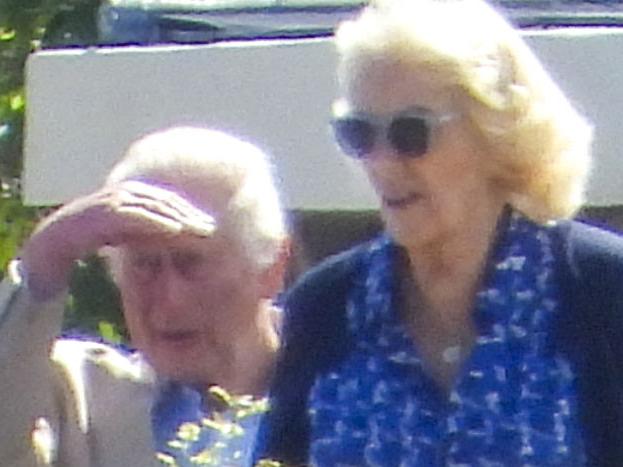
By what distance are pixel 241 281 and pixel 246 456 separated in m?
0.37

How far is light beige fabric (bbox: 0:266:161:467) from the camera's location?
9.56 feet

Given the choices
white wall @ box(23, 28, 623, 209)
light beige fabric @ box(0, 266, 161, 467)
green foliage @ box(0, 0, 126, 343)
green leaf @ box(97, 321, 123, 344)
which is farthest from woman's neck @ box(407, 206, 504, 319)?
green foliage @ box(0, 0, 126, 343)

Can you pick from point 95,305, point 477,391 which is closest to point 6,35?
point 95,305

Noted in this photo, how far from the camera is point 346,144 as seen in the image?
3.21 meters

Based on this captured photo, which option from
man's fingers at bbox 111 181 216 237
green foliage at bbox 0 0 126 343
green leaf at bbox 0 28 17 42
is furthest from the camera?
green leaf at bbox 0 28 17 42

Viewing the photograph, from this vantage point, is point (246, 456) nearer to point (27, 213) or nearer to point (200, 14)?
point (200, 14)

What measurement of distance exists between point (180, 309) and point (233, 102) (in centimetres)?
142

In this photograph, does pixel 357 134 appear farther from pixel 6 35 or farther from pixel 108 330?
pixel 6 35

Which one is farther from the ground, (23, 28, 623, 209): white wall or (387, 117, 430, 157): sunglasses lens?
(23, 28, 623, 209): white wall

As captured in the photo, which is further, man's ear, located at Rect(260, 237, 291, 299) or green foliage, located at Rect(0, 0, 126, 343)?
green foliage, located at Rect(0, 0, 126, 343)

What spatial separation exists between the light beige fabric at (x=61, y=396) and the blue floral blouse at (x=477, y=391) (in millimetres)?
299

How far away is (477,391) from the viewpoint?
3.14 m

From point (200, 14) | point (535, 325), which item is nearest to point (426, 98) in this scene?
point (535, 325)

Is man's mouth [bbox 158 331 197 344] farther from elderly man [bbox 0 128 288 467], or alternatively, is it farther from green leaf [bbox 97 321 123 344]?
green leaf [bbox 97 321 123 344]
